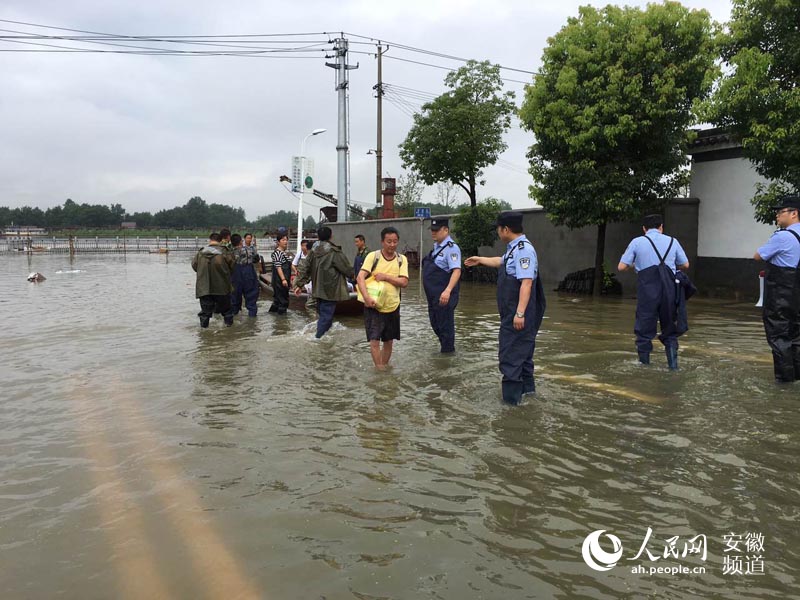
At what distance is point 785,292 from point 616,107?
11.0 metres

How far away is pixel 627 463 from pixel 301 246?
10.2 meters

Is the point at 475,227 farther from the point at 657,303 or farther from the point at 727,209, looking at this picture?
the point at 657,303

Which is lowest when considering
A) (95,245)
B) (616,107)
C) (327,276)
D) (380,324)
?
(380,324)

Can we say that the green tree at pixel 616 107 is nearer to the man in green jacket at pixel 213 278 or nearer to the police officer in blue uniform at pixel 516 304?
the man in green jacket at pixel 213 278

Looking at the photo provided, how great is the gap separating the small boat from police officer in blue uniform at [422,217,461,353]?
3.01 m

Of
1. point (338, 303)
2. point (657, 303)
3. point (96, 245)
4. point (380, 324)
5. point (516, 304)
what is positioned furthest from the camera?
point (96, 245)

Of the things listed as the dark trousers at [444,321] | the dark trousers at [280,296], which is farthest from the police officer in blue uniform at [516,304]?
the dark trousers at [280,296]

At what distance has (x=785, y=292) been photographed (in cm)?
650

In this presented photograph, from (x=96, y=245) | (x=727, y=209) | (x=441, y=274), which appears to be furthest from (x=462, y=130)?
(x=96, y=245)

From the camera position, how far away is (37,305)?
15469 millimetres

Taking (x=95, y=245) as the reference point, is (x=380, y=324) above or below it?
below

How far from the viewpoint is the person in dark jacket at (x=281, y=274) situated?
13039 mm

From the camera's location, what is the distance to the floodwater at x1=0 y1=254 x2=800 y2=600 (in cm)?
311

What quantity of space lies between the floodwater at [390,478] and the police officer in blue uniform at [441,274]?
51 cm
